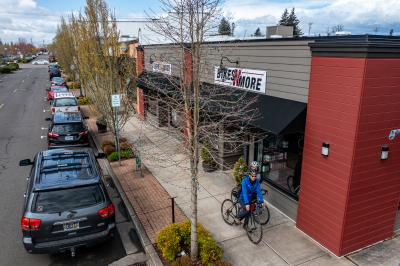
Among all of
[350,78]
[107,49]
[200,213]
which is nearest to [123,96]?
[107,49]

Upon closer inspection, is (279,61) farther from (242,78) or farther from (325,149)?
(325,149)

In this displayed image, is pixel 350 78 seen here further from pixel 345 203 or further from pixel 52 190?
pixel 52 190

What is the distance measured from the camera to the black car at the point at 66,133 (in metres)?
13.7

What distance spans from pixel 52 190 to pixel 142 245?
2.48 meters

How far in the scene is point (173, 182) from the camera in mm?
11438

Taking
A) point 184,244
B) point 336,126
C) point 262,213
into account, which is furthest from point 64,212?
point 336,126

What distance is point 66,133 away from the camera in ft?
45.3

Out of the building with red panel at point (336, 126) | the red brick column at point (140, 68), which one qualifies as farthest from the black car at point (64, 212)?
the red brick column at point (140, 68)

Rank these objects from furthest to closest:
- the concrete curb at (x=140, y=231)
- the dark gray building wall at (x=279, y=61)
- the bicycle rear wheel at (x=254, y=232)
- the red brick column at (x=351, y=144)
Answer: the bicycle rear wheel at (x=254, y=232) → the dark gray building wall at (x=279, y=61) → the concrete curb at (x=140, y=231) → the red brick column at (x=351, y=144)

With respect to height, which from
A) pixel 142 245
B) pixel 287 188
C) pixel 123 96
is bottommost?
pixel 142 245

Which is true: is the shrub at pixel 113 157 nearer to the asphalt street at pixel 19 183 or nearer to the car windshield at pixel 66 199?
the asphalt street at pixel 19 183

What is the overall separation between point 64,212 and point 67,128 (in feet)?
26.7

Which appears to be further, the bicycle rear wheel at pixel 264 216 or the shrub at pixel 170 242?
the bicycle rear wheel at pixel 264 216

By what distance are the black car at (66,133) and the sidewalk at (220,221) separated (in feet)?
6.98
